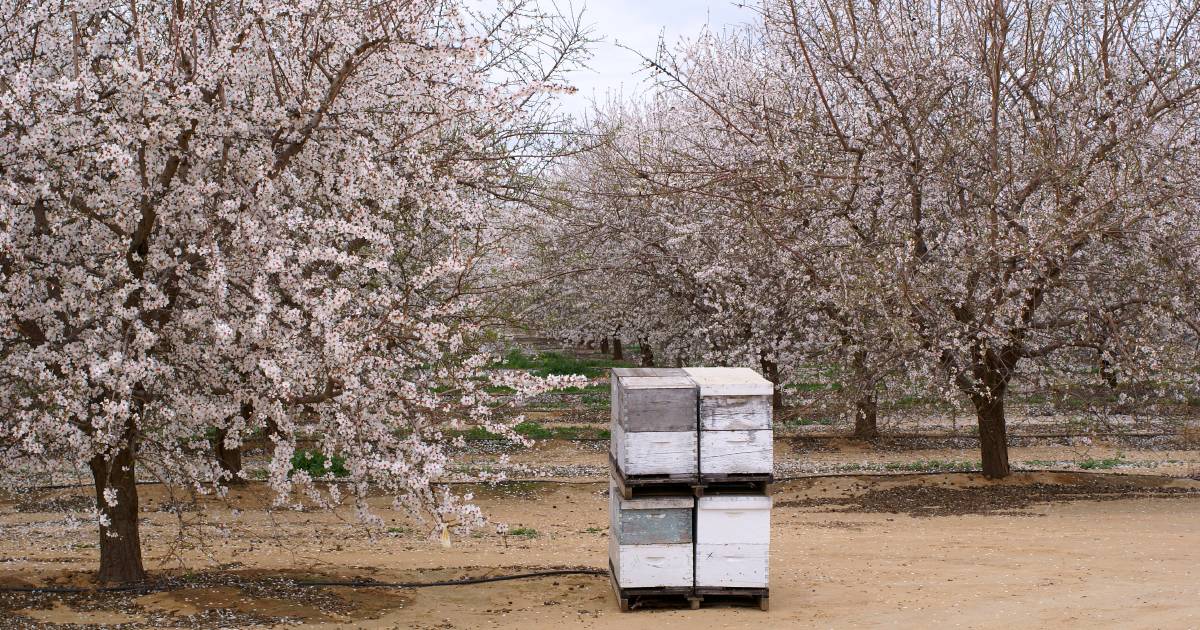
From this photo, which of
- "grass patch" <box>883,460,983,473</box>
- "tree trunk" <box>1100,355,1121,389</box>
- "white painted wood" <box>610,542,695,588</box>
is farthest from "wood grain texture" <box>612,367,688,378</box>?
"grass patch" <box>883,460,983,473</box>

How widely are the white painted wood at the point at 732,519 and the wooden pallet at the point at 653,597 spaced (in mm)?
421

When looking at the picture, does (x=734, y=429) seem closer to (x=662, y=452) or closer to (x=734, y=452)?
(x=734, y=452)

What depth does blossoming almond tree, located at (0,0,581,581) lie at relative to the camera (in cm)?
689

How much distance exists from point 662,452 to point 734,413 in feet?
1.99

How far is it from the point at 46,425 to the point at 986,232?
381 inches

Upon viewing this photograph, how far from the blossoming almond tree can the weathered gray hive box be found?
1481mm

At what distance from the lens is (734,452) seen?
8.15 m

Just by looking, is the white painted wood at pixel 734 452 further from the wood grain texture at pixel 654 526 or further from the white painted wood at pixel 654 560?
the white painted wood at pixel 654 560

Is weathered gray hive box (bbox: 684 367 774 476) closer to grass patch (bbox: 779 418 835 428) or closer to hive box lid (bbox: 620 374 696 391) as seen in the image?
hive box lid (bbox: 620 374 696 391)

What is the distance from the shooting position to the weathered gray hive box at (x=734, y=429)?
26.7 feet

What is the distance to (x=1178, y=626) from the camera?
712 cm

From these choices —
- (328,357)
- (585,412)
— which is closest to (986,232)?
(328,357)

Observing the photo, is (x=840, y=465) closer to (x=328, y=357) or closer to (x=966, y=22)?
(x=966, y=22)

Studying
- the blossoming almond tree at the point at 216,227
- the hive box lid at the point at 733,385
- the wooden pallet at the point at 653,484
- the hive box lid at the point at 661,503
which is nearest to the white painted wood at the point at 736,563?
the hive box lid at the point at 661,503
